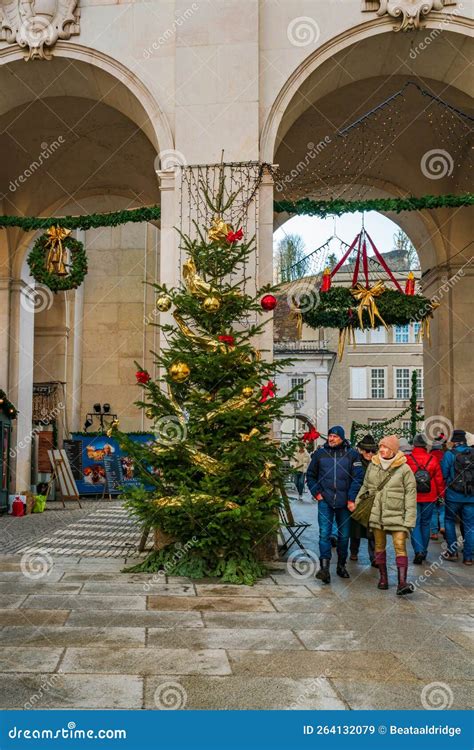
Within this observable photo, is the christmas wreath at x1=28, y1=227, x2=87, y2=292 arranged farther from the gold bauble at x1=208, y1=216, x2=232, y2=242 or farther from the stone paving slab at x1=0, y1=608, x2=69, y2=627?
the stone paving slab at x1=0, y1=608, x2=69, y2=627

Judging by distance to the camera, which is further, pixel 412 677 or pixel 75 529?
pixel 75 529

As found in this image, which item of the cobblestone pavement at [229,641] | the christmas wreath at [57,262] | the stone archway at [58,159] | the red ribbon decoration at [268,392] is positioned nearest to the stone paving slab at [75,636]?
the cobblestone pavement at [229,641]

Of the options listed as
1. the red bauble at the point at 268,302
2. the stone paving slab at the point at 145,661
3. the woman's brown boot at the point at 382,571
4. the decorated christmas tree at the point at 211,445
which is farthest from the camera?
the red bauble at the point at 268,302

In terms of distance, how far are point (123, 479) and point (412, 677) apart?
1889 cm

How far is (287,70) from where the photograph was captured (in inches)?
470

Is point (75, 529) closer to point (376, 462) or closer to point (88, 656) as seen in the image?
point (376, 462)

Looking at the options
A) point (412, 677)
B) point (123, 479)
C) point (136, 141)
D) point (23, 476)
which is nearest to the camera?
point (412, 677)

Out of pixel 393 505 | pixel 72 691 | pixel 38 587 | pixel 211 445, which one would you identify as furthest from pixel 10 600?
pixel 393 505

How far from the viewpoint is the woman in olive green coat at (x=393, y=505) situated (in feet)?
27.2

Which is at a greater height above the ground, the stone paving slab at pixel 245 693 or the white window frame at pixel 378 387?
the white window frame at pixel 378 387

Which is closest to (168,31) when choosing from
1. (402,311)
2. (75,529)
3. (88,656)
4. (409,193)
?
(402,311)

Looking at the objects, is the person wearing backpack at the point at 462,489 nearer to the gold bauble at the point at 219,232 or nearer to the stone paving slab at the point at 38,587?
the gold bauble at the point at 219,232

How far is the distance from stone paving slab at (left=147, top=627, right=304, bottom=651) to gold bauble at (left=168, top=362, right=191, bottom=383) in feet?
11.3

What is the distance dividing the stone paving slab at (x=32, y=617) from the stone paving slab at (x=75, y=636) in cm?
19
